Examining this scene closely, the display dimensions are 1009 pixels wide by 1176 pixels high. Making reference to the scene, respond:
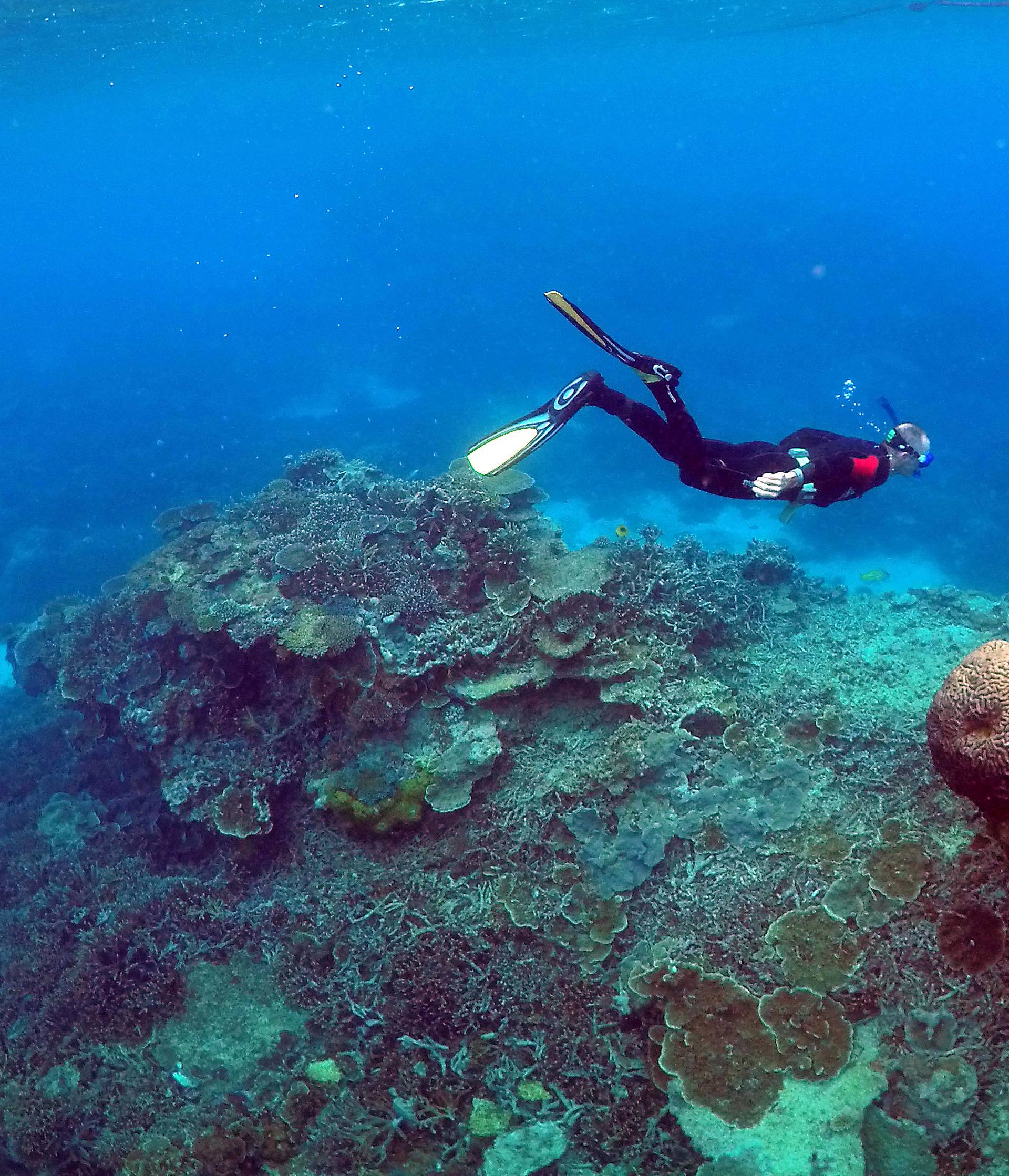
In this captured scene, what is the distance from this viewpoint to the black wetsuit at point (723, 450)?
248 inches

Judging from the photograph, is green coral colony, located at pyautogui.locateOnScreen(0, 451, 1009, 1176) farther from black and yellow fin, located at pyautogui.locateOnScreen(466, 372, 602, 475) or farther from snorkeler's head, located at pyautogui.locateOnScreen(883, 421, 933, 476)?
snorkeler's head, located at pyautogui.locateOnScreen(883, 421, 933, 476)

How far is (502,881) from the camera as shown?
6152 millimetres

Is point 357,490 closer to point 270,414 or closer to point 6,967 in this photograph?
point 6,967

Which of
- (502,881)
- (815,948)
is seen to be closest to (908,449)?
(815,948)

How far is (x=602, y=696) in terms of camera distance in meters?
7.18

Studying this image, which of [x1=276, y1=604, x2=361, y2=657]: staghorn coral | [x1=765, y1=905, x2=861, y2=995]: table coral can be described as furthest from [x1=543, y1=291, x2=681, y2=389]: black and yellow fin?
[x1=765, y1=905, x2=861, y2=995]: table coral

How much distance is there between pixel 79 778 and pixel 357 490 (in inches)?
247

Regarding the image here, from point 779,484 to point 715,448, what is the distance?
3.96ft

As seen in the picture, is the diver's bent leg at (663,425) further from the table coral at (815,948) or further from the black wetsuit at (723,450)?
the table coral at (815,948)

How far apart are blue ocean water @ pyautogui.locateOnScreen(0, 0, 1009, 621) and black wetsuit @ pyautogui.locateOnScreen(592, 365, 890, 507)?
11.2 meters

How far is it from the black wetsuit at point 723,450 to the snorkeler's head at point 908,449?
0.32 feet

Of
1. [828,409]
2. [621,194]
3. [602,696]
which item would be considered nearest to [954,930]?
[602,696]

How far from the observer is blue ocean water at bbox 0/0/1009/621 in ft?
69.7

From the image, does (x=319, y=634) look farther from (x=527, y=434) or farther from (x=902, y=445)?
(x=902, y=445)
